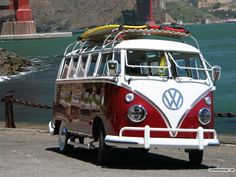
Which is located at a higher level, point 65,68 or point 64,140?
point 65,68

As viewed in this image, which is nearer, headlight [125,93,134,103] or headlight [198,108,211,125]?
headlight [125,93,134,103]

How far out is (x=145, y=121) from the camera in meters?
10.6

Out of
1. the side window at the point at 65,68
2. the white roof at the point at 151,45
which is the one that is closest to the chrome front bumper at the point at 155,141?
the white roof at the point at 151,45

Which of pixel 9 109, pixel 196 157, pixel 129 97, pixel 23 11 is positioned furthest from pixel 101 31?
pixel 23 11

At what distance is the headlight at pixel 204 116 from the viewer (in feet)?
35.7

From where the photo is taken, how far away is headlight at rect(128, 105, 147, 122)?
418 inches

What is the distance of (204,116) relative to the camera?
10922 millimetres

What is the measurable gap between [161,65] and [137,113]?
1172mm

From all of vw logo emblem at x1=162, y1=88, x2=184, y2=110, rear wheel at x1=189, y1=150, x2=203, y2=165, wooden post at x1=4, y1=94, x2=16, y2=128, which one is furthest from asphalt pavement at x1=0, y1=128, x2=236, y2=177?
wooden post at x1=4, y1=94, x2=16, y2=128

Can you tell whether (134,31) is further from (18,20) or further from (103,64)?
(18,20)

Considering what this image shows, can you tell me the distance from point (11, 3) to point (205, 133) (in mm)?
169766

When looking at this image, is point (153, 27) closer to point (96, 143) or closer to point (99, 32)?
point (99, 32)

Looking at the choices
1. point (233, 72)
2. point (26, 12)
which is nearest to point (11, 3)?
point (26, 12)

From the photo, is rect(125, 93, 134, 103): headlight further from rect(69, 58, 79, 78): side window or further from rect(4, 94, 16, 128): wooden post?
rect(4, 94, 16, 128): wooden post
